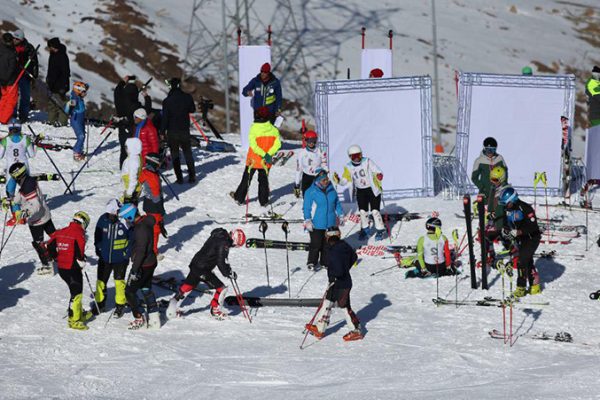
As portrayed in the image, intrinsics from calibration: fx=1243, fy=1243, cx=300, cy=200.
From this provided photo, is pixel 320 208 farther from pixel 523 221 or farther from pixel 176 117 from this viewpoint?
pixel 176 117

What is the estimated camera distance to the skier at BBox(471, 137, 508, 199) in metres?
21.1

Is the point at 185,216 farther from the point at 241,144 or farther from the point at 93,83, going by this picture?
the point at 93,83

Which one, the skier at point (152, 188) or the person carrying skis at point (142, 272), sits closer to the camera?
the person carrying skis at point (142, 272)

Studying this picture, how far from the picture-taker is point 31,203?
1800cm

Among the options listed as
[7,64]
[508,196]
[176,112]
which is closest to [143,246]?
[508,196]

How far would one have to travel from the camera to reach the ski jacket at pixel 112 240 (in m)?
16.1

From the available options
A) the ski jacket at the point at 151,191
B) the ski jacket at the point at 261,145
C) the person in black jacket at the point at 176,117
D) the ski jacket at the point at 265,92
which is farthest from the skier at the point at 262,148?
the ski jacket at the point at 151,191

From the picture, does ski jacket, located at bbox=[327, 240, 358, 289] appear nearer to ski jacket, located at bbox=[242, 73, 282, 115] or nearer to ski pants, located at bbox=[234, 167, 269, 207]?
ski pants, located at bbox=[234, 167, 269, 207]

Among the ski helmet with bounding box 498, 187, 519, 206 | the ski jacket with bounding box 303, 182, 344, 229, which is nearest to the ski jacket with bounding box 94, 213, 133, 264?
the ski jacket with bounding box 303, 182, 344, 229

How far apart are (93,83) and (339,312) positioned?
27.1 meters

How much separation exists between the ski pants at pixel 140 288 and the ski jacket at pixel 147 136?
16.6ft

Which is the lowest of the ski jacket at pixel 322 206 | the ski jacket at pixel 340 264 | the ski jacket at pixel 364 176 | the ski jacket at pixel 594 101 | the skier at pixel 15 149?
the ski jacket at pixel 340 264

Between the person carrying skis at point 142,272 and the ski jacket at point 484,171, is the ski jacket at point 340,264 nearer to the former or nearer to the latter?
the person carrying skis at point 142,272

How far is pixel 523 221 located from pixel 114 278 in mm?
5975
